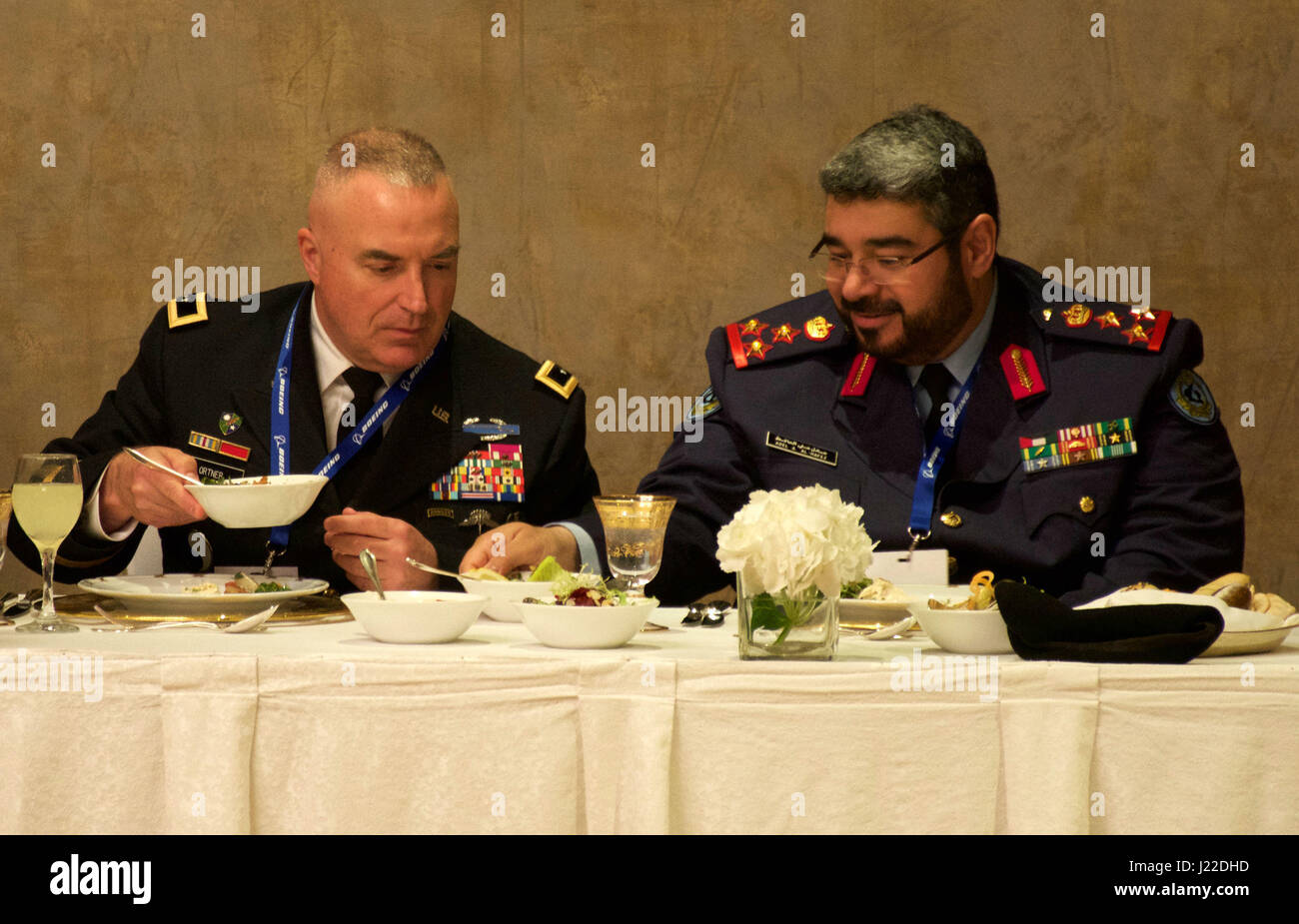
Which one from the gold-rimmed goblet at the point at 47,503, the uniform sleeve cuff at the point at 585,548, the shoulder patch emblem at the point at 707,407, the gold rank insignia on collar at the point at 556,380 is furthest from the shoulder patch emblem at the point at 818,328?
the gold-rimmed goblet at the point at 47,503

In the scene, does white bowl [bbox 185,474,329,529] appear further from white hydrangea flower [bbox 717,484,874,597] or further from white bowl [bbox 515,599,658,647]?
white hydrangea flower [bbox 717,484,874,597]

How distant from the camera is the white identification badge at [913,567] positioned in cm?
235

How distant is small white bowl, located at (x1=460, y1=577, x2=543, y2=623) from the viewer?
2.03 m

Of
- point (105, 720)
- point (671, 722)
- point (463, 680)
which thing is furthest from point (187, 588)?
point (671, 722)

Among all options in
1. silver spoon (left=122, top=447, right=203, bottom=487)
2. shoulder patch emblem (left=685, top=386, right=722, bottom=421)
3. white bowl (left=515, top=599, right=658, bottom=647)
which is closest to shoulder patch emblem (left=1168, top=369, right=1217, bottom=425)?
shoulder patch emblem (left=685, top=386, right=722, bottom=421)

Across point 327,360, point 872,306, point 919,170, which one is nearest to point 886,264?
point 872,306

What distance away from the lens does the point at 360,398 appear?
9.61 feet

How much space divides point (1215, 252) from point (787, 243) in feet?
4.38

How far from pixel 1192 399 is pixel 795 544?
1505 millimetres

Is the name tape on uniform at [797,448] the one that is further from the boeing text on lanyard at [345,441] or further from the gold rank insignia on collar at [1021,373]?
the boeing text on lanyard at [345,441]

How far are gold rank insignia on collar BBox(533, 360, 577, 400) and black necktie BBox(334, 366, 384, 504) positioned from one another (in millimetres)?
384

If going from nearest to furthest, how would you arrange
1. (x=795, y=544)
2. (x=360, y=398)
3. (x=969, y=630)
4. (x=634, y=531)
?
(x=795, y=544)
(x=969, y=630)
(x=634, y=531)
(x=360, y=398)

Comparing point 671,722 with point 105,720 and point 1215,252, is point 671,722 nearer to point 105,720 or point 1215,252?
point 105,720

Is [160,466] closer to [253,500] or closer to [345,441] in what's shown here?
[253,500]
